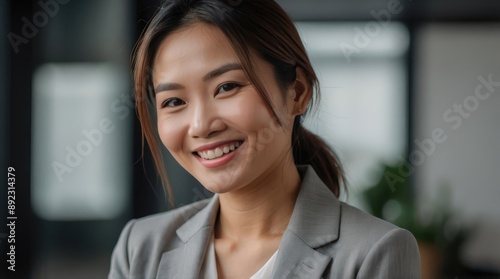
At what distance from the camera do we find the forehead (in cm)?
69

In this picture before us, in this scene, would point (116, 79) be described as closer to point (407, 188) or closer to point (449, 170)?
point (407, 188)

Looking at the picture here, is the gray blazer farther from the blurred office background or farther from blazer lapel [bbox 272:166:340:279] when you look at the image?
the blurred office background

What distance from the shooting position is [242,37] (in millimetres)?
687

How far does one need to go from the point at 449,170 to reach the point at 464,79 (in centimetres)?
31

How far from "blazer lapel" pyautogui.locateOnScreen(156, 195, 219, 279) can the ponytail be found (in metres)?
0.12

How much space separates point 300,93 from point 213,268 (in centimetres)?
23

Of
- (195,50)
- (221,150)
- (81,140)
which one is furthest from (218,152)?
(81,140)

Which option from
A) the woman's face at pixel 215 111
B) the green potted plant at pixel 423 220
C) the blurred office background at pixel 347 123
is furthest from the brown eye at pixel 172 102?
the green potted plant at pixel 423 220

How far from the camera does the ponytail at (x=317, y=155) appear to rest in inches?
31.9

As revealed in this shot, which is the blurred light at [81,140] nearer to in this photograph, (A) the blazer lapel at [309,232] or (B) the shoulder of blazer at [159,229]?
(B) the shoulder of blazer at [159,229]

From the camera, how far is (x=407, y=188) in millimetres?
2086

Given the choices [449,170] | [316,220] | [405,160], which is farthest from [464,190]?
[316,220]

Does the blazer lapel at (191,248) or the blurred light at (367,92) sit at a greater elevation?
the blazer lapel at (191,248)

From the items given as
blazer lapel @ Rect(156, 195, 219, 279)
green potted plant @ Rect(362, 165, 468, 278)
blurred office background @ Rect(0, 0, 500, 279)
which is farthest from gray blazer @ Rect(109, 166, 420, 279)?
green potted plant @ Rect(362, 165, 468, 278)
